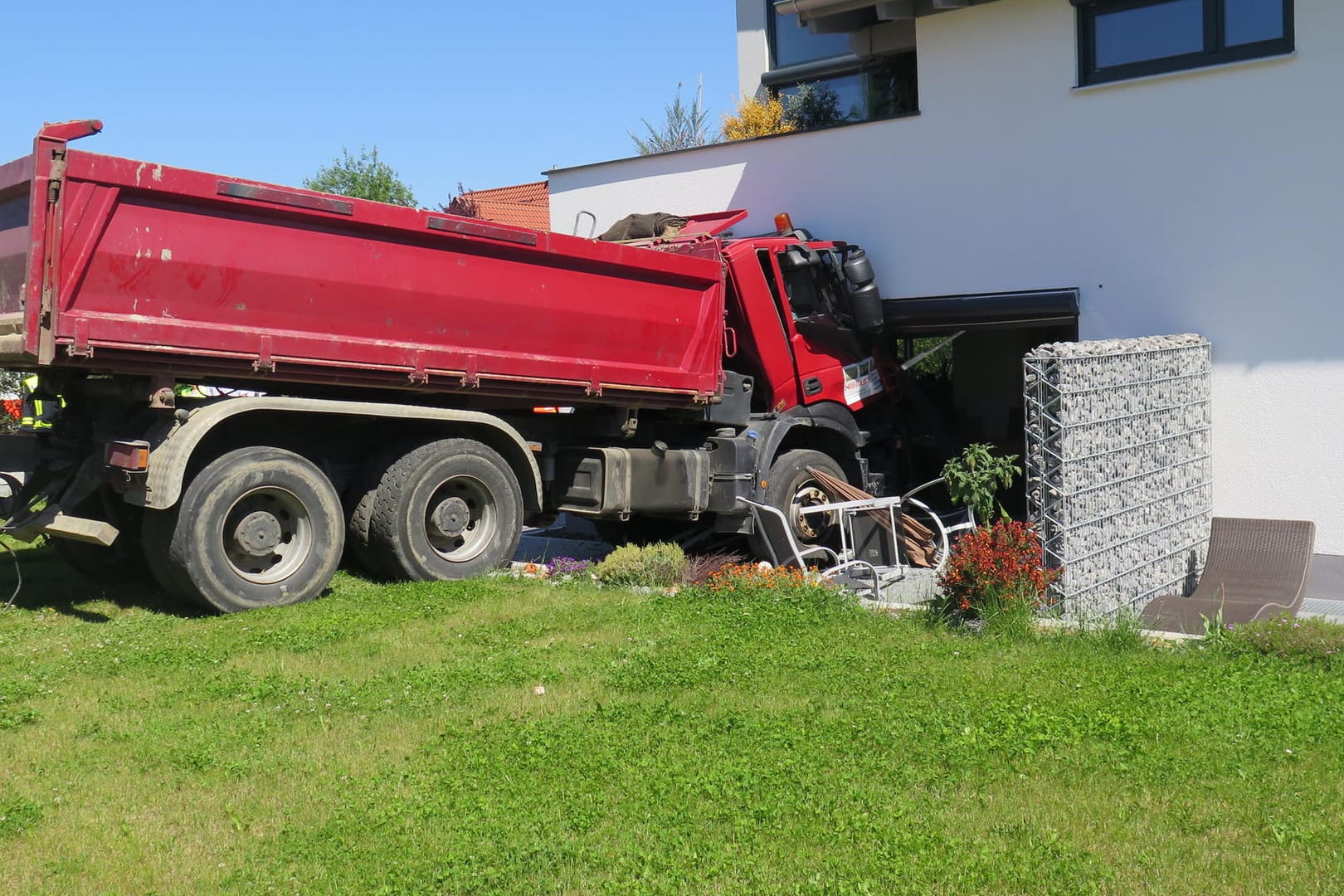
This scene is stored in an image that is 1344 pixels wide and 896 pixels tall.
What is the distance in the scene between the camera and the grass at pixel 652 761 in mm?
4113

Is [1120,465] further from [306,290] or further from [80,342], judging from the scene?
[80,342]

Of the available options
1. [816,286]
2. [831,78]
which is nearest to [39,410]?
[816,286]

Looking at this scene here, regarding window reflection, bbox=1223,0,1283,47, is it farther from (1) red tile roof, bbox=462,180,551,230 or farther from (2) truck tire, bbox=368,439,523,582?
(1) red tile roof, bbox=462,180,551,230

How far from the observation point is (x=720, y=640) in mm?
7328

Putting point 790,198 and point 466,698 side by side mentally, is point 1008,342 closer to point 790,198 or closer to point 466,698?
point 790,198

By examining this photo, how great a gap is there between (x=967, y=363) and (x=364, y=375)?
357 inches

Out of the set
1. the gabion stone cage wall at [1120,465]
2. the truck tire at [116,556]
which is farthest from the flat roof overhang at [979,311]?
the truck tire at [116,556]

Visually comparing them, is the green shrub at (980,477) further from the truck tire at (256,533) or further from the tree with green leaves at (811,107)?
the tree with green leaves at (811,107)

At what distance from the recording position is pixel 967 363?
50.7 feet

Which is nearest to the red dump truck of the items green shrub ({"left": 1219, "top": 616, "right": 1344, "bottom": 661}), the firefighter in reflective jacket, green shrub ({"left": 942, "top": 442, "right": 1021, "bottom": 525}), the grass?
the firefighter in reflective jacket

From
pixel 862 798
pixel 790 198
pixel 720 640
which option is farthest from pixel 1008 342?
pixel 862 798

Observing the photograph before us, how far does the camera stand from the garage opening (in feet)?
38.4

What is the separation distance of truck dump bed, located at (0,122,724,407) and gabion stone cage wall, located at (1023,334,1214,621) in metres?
3.29

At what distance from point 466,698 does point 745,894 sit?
2511mm
